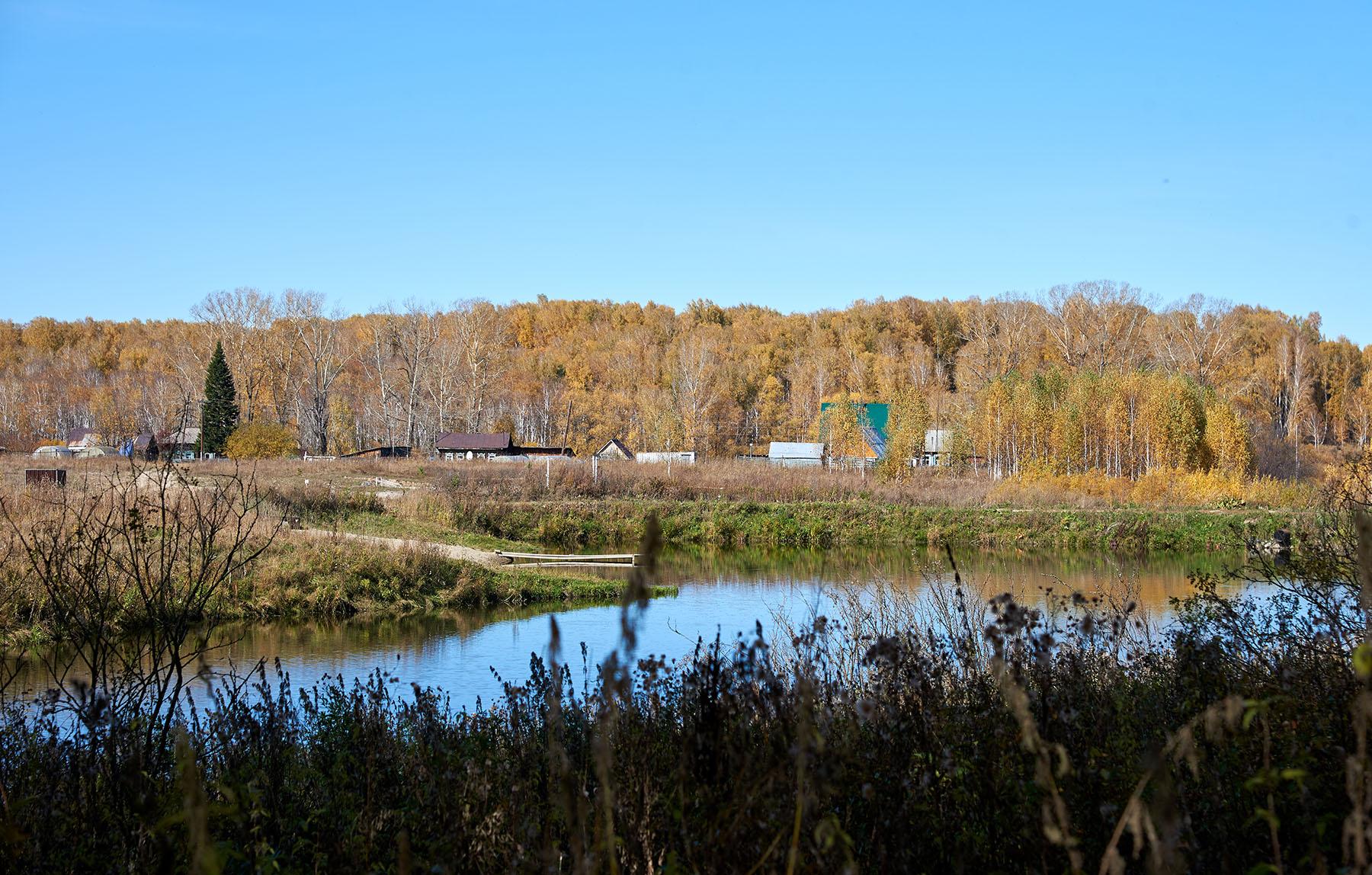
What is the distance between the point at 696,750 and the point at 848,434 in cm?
4968

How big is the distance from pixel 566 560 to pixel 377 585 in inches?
243

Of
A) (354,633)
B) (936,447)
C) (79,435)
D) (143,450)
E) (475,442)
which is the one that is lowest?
(354,633)

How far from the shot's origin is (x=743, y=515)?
107 ft

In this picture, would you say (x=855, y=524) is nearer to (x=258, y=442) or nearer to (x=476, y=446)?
(x=258, y=442)

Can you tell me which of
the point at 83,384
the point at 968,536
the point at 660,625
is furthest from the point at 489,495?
the point at 83,384

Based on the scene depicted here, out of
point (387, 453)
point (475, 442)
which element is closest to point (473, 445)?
point (475, 442)

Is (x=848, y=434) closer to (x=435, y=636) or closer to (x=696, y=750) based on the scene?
(x=435, y=636)

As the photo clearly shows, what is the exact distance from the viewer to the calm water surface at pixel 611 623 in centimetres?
1250

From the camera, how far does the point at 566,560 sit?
23.6 metres

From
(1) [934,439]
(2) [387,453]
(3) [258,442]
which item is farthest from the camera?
(1) [934,439]

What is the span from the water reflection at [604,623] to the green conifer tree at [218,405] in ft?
131

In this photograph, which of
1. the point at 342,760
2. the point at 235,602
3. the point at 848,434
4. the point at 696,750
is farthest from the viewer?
the point at 848,434

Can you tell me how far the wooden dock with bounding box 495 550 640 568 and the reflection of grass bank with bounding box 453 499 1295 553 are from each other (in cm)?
461

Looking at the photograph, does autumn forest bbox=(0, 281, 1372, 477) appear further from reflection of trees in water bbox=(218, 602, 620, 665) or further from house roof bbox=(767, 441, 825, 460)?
reflection of trees in water bbox=(218, 602, 620, 665)
